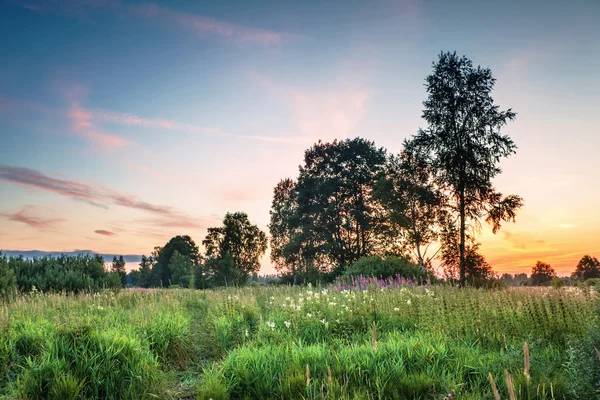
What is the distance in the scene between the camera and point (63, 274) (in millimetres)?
15195

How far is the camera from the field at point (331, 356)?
423 cm

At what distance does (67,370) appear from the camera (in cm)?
466

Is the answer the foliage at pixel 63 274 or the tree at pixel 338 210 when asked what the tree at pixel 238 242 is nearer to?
the tree at pixel 338 210

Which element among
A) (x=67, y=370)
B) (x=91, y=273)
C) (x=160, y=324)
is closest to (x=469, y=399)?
(x=67, y=370)

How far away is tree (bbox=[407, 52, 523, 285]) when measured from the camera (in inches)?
804

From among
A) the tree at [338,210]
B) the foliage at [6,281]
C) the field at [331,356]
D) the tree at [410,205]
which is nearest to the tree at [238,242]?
the tree at [338,210]

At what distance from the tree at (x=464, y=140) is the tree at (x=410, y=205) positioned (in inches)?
73.5

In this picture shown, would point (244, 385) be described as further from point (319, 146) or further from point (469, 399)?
point (319, 146)

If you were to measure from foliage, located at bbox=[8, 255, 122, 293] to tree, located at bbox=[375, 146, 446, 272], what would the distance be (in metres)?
17.2

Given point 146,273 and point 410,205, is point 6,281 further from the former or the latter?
point 146,273

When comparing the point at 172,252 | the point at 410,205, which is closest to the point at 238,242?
the point at 172,252

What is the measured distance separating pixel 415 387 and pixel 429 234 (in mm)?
22261

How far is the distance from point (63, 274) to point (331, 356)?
14.3m

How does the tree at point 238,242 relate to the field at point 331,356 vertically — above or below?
above
